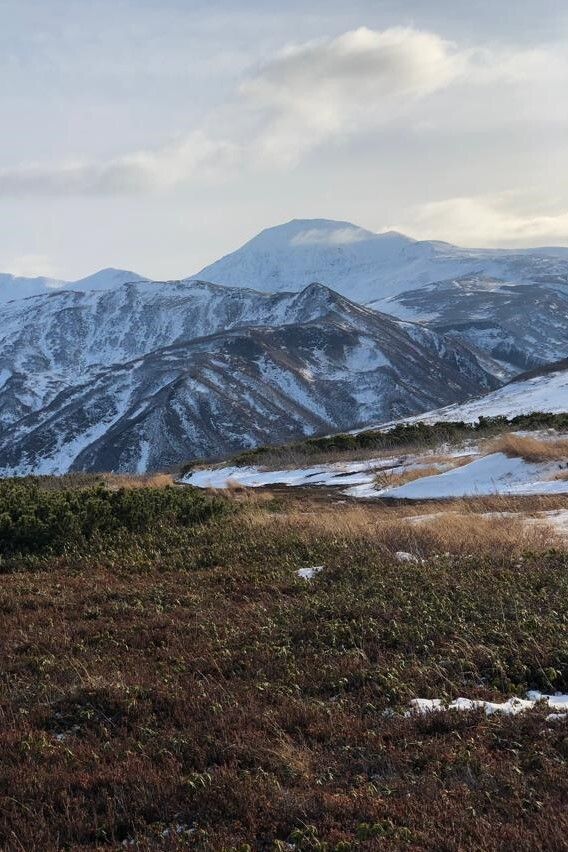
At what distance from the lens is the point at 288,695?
600 cm

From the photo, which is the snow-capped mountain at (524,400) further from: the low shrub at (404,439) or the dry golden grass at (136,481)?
the dry golden grass at (136,481)

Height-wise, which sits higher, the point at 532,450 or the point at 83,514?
the point at 83,514

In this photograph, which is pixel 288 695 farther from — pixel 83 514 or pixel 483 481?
pixel 483 481

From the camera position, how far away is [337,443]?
43281 mm

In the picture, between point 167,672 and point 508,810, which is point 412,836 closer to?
point 508,810

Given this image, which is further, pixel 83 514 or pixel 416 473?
pixel 416 473

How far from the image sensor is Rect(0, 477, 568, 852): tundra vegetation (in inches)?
168

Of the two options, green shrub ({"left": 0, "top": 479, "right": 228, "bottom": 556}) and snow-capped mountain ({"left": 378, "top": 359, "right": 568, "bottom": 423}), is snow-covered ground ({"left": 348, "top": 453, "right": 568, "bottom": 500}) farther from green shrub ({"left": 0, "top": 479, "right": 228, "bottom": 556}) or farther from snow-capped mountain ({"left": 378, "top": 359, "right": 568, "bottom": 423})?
snow-capped mountain ({"left": 378, "top": 359, "right": 568, "bottom": 423})

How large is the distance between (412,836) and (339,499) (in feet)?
59.8

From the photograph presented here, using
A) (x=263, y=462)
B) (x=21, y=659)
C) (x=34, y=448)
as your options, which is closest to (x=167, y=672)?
(x=21, y=659)

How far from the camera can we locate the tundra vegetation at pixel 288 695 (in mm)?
4258

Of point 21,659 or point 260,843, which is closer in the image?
point 260,843

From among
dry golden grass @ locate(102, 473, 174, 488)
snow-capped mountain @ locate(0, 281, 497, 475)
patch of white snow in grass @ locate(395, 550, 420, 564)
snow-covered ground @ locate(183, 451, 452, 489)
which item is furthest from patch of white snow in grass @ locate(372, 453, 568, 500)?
snow-capped mountain @ locate(0, 281, 497, 475)

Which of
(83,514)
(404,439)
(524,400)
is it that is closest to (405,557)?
(83,514)
